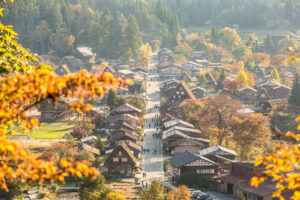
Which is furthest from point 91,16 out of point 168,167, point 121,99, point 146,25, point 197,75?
point 168,167

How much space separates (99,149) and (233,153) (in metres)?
14.6

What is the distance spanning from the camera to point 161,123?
59781 mm

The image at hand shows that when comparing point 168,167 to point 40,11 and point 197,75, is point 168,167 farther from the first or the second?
point 40,11

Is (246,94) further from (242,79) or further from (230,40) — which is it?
(230,40)

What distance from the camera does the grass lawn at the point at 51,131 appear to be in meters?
55.5

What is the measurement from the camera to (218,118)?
5162 centimetres

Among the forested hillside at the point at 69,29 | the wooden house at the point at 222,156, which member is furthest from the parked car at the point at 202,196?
the forested hillside at the point at 69,29

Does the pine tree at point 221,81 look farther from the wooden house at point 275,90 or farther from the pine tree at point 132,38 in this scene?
the pine tree at point 132,38

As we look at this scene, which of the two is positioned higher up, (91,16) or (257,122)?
(91,16)

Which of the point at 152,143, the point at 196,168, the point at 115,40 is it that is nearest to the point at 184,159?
the point at 196,168

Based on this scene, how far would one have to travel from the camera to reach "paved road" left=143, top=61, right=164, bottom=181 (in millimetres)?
44125

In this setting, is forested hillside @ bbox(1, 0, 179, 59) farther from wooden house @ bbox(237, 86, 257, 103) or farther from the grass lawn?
the grass lawn

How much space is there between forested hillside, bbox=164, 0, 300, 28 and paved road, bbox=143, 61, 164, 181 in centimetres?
8279

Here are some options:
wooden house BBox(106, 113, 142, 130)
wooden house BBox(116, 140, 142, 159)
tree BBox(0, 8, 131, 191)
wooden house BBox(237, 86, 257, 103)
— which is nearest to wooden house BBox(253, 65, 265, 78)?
wooden house BBox(237, 86, 257, 103)
